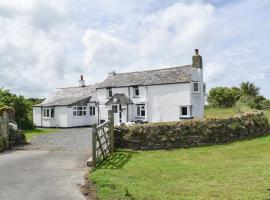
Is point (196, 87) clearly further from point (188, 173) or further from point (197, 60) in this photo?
point (188, 173)

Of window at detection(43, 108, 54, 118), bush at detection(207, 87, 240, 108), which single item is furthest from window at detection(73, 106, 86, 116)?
bush at detection(207, 87, 240, 108)

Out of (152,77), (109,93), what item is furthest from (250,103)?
(109,93)

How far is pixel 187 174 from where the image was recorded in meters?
12.2

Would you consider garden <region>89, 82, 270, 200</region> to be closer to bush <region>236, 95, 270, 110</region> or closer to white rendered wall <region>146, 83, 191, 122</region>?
white rendered wall <region>146, 83, 191, 122</region>

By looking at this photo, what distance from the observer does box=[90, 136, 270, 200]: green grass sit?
31.3 ft

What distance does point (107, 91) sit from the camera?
46812 millimetres

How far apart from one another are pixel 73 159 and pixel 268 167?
8.54 m

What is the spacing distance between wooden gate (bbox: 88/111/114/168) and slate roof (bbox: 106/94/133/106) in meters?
24.6

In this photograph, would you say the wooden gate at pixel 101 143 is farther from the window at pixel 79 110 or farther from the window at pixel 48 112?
the window at pixel 48 112

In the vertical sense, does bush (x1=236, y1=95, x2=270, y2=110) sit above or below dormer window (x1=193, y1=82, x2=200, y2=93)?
below

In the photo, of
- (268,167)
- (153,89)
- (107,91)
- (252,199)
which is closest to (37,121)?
(107,91)

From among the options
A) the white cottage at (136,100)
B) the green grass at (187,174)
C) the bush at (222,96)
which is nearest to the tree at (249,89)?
the bush at (222,96)

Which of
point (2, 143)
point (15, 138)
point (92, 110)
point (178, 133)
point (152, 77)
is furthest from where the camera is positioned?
point (92, 110)

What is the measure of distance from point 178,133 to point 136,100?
2412 centimetres
